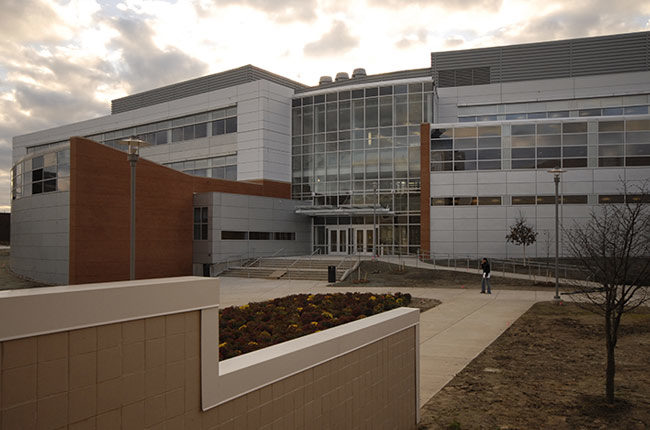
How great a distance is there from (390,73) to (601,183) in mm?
25483

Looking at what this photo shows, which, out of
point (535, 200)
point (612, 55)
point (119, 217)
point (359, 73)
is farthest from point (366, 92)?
point (119, 217)

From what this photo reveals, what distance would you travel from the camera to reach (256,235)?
145ft

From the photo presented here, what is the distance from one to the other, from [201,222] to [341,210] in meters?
12.9

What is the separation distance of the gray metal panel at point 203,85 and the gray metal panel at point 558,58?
19.3m

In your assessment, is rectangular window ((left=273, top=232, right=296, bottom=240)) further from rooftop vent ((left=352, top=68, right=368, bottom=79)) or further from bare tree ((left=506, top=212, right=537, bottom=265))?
rooftop vent ((left=352, top=68, right=368, bottom=79))

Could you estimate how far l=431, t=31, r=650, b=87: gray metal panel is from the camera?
164ft

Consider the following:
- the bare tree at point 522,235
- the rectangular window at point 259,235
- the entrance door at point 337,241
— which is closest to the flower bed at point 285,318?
the bare tree at point 522,235

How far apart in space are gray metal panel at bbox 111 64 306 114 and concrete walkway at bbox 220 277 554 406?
3214 cm

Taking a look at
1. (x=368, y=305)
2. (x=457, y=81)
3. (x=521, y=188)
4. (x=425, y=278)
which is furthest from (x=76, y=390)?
(x=457, y=81)

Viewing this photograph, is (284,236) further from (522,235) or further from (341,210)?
(522,235)

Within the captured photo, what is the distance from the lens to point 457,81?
5341cm

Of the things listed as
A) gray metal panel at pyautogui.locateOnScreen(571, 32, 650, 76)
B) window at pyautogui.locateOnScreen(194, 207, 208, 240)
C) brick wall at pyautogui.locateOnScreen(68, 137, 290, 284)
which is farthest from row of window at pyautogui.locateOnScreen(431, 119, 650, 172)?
brick wall at pyautogui.locateOnScreen(68, 137, 290, 284)

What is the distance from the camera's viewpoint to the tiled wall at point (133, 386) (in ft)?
10.1

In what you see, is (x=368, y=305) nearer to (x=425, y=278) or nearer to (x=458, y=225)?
(x=425, y=278)
